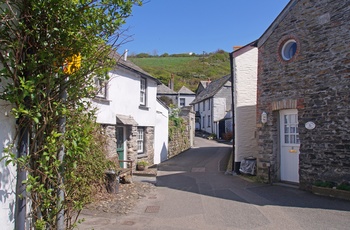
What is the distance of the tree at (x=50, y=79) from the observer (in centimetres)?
274

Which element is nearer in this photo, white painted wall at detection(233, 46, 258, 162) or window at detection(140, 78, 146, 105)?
white painted wall at detection(233, 46, 258, 162)

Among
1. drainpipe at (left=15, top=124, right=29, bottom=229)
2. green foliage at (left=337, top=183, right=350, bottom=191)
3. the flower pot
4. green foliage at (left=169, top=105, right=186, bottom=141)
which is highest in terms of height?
green foliage at (left=169, top=105, right=186, bottom=141)

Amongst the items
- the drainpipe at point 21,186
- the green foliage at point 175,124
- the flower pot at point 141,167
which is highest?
the green foliage at point 175,124

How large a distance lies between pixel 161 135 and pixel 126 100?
5.58 m

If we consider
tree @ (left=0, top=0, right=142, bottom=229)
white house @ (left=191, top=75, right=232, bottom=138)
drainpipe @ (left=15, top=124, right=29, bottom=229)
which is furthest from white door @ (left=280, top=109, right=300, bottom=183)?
white house @ (left=191, top=75, right=232, bottom=138)

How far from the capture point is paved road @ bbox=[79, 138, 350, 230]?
6379mm

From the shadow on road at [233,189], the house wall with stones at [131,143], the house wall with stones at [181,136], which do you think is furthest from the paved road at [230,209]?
the house wall with stones at [181,136]

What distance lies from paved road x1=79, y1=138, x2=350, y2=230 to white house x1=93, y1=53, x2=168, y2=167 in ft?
9.82

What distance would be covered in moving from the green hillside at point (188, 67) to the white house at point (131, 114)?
49.3 metres

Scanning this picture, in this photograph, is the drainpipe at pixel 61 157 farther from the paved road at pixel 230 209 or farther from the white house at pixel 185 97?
the white house at pixel 185 97

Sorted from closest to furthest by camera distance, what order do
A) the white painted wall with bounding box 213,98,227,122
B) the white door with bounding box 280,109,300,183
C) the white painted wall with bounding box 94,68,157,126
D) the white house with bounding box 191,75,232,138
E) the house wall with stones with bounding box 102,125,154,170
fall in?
the white door with bounding box 280,109,300,183
the house wall with stones with bounding box 102,125,154,170
the white painted wall with bounding box 94,68,157,126
the white house with bounding box 191,75,232,138
the white painted wall with bounding box 213,98,227,122

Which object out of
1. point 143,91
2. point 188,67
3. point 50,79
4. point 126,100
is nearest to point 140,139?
point 143,91

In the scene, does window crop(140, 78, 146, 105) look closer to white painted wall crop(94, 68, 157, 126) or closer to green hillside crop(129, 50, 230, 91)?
white painted wall crop(94, 68, 157, 126)

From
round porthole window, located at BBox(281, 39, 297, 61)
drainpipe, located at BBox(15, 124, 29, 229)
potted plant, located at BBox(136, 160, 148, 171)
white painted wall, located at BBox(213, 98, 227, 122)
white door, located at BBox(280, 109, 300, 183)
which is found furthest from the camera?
white painted wall, located at BBox(213, 98, 227, 122)
